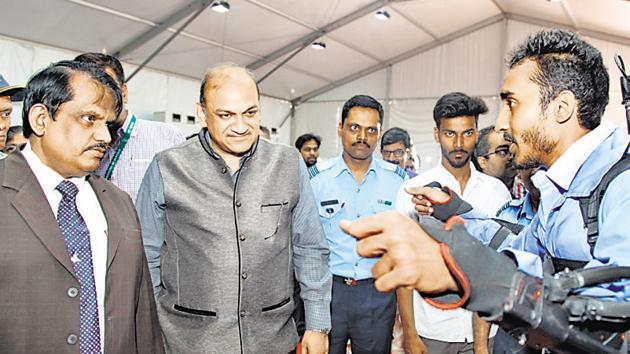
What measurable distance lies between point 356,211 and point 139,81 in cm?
960

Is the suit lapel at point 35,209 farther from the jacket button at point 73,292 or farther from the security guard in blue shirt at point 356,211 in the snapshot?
the security guard in blue shirt at point 356,211

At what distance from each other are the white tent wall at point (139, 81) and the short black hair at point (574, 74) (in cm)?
909


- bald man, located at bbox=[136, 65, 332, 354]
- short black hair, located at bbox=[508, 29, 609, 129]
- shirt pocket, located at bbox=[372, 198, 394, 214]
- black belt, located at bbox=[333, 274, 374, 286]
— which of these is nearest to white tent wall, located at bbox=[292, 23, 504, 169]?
shirt pocket, located at bbox=[372, 198, 394, 214]

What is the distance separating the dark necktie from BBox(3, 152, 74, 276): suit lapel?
43 mm

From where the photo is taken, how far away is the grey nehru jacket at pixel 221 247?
2045 mm

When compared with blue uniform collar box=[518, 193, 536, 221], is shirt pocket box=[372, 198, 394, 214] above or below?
below

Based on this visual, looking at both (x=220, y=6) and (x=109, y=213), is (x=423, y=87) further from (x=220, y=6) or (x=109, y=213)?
(x=109, y=213)

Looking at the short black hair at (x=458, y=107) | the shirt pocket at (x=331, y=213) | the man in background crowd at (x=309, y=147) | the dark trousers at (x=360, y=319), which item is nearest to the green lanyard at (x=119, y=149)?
the shirt pocket at (x=331, y=213)

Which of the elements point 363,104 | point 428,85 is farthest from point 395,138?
point 428,85

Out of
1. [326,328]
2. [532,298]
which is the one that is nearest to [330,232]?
[326,328]

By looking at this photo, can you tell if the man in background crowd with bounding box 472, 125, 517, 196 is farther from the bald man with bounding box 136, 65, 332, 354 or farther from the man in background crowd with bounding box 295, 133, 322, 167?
the man in background crowd with bounding box 295, 133, 322, 167

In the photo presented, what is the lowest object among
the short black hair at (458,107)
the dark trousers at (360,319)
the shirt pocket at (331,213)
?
the dark trousers at (360,319)

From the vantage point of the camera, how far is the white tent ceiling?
9.38 metres

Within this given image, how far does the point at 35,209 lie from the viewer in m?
1.57
